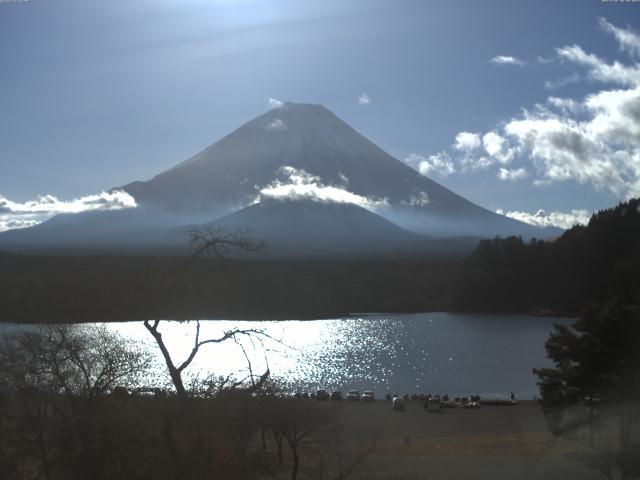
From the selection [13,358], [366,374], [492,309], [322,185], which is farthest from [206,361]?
[322,185]

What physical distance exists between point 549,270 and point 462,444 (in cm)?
4471

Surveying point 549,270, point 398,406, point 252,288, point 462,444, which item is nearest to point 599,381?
point 462,444

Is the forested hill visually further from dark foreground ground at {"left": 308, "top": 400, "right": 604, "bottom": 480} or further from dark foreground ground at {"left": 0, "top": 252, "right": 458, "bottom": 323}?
dark foreground ground at {"left": 308, "top": 400, "right": 604, "bottom": 480}

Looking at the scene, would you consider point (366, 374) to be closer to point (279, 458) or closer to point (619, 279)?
point (619, 279)

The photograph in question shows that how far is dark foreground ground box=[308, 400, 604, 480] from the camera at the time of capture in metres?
12.1

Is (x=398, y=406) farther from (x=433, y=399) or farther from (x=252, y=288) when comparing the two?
(x=252, y=288)

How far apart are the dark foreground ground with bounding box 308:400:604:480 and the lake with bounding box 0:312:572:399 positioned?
3566 mm

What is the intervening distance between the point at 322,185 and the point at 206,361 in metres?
93.2

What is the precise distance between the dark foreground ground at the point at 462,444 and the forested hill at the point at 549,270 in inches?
1436

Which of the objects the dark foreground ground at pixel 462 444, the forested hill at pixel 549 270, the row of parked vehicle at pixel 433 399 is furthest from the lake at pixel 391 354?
the forested hill at pixel 549 270

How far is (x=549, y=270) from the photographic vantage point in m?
57.2

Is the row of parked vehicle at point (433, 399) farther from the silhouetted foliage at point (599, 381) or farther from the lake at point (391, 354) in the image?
the silhouetted foliage at point (599, 381)

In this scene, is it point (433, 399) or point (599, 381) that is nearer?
point (599, 381)

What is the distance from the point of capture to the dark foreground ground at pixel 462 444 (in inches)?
476
